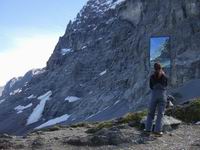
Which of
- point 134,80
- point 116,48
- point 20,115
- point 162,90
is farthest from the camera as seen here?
point 20,115

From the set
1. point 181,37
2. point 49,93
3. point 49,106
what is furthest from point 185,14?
point 49,93

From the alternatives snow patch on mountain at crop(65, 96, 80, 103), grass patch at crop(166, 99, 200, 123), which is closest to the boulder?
grass patch at crop(166, 99, 200, 123)

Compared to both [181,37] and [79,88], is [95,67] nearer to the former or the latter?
[79,88]

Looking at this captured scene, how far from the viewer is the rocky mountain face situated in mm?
108562

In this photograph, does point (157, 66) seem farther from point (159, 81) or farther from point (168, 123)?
point (168, 123)

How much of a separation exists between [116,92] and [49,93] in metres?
66.3

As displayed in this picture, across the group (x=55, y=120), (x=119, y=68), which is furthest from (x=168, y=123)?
(x=55, y=120)

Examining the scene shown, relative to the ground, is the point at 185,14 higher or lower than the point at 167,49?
higher

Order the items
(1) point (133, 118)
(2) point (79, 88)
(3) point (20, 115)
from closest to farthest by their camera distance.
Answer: (1) point (133, 118) < (2) point (79, 88) < (3) point (20, 115)

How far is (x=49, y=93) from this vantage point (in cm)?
19388

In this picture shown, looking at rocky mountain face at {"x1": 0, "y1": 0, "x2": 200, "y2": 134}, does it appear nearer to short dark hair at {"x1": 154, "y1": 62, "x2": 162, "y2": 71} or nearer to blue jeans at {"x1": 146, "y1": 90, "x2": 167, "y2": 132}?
blue jeans at {"x1": 146, "y1": 90, "x2": 167, "y2": 132}

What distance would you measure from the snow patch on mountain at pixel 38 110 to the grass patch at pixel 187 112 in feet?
520

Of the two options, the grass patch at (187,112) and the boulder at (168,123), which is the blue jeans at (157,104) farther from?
the grass patch at (187,112)

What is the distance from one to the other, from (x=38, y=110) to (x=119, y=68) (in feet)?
172
